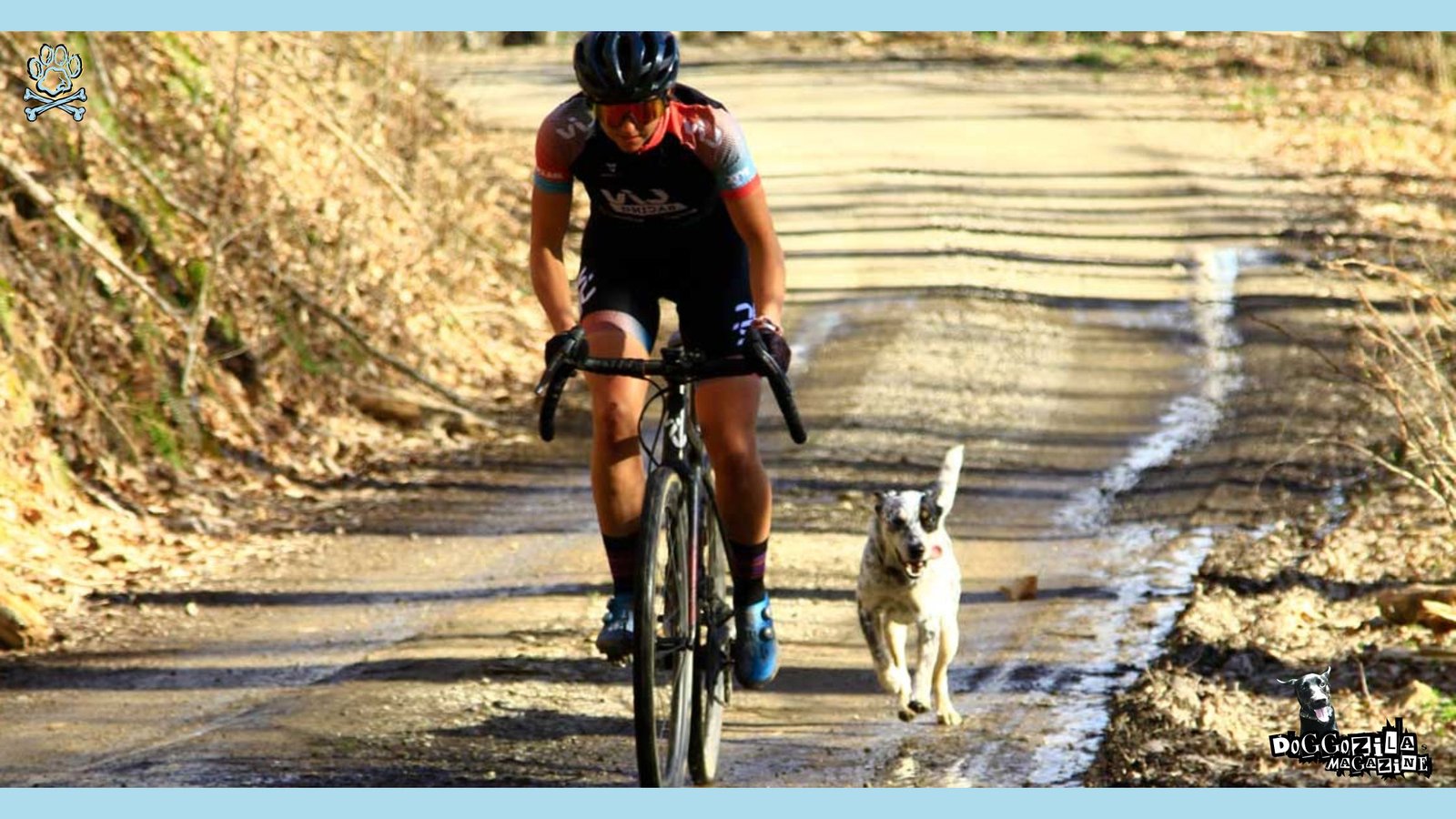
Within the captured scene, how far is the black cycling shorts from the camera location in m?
5.75

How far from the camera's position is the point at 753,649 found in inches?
237

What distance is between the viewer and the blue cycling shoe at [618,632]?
5.37 m

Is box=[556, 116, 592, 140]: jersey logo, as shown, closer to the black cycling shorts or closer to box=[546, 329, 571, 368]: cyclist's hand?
the black cycling shorts

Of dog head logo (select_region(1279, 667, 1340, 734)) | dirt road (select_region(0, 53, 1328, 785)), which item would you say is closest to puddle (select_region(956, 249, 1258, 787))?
dirt road (select_region(0, 53, 1328, 785))

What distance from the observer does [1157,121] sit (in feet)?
69.1

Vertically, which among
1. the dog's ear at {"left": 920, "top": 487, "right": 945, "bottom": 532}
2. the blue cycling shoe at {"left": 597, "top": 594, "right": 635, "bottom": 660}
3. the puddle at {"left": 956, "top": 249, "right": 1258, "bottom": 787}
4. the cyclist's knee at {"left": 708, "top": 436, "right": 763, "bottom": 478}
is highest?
the cyclist's knee at {"left": 708, "top": 436, "right": 763, "bottom": 478}

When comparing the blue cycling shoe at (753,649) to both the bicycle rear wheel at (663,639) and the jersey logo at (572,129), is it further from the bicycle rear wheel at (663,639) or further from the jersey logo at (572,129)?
the jersey logo at (572,129)

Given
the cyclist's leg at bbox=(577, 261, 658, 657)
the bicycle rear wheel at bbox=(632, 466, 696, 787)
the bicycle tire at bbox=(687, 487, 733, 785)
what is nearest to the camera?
the bicycle rear wheel at bbox=(632, 466, 696, 787)

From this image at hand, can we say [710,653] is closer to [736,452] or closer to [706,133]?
[736,452]

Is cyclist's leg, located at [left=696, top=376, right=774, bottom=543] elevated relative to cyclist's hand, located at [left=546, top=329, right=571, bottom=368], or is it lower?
lower

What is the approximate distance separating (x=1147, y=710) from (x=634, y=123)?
3.23 meters

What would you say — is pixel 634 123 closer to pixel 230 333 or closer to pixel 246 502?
pixel 246 502

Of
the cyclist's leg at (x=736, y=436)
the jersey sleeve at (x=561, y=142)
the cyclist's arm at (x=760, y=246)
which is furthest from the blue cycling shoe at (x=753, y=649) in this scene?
the jersey sleeve at (x=561, y=142)

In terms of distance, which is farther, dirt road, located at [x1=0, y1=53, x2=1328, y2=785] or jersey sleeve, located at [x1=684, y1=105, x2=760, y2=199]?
dirt road, located at [x1=0, y1=53, x2=1328, y2=785]
